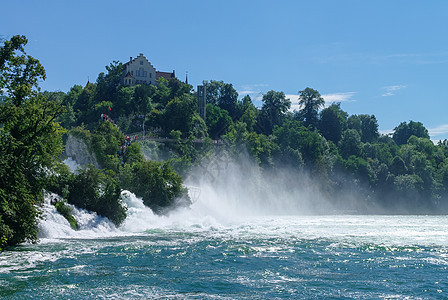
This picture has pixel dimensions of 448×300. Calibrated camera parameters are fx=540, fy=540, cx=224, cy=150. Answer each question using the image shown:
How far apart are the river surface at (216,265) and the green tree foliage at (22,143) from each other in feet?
6.09

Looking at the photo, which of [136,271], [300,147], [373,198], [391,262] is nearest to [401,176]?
[373,198]

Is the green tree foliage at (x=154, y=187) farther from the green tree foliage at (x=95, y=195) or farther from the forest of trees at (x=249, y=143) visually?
the green tree foliage at (x=95, y=195)

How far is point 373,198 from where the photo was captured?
5005 inches

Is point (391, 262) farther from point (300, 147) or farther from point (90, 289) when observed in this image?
point (300, 147)

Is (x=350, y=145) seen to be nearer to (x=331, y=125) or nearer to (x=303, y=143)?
(x=331, y=125)

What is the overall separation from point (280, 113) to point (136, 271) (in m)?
131

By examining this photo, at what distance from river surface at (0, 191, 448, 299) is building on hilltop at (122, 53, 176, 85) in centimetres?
9482

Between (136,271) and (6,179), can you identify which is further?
(6,179)

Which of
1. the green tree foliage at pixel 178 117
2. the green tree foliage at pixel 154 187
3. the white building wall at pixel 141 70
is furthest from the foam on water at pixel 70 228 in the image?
the white building wall at pixel 141 70

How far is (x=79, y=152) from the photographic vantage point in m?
75.1

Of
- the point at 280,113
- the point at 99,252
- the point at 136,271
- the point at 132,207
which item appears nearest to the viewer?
the point at 136,271

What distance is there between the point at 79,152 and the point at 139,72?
64101mm

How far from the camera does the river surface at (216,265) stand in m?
21.3

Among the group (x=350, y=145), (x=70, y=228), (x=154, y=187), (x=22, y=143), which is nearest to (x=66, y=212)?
→ (x=70, y=228)
